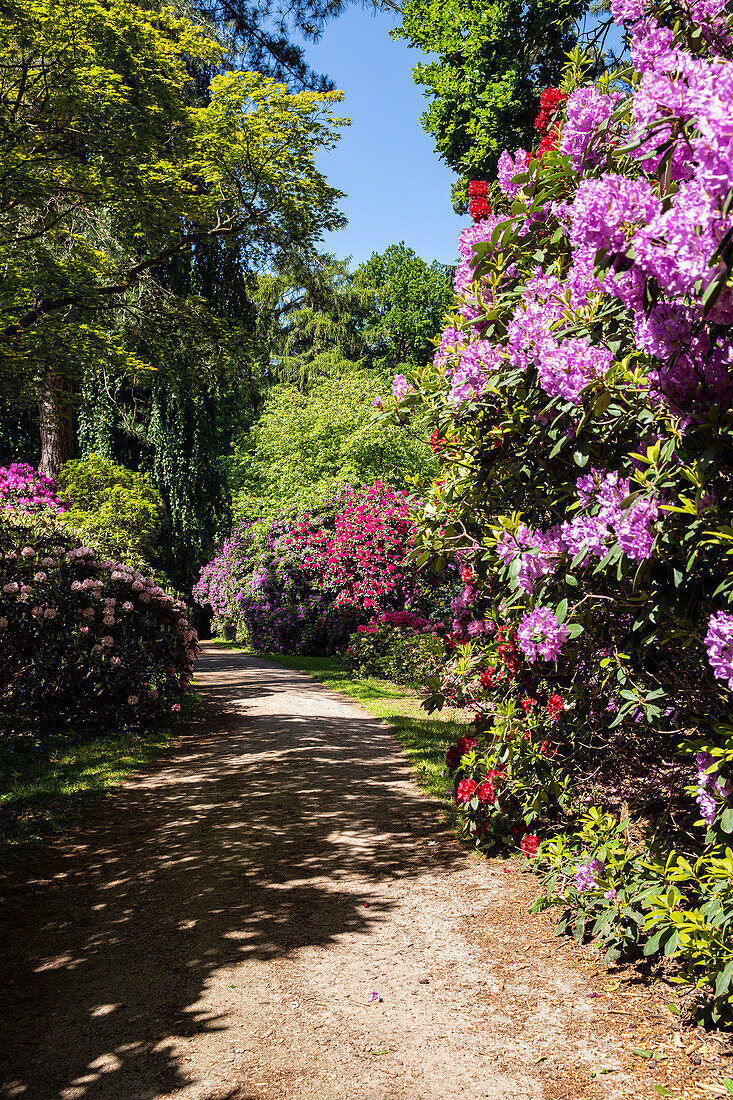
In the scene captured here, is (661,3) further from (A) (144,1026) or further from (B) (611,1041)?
(A) (144,1026)

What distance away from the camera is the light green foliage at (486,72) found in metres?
13.7

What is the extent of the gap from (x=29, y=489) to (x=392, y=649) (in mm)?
6138

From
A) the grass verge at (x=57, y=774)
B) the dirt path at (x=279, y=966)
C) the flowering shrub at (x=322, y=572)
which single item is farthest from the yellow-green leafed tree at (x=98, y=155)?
the flowering shrub at (x=322, y=572)

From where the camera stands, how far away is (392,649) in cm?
1241

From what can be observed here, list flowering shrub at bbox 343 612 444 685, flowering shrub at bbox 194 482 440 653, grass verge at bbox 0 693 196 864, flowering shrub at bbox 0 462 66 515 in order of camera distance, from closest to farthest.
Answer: grass verge at bbox 0 693 196 864
flowering shrub at bbox 0 462 66 515
flowering shrub at bbox 343 612 444 685
flowering shrub at bbox 194 482 440 653

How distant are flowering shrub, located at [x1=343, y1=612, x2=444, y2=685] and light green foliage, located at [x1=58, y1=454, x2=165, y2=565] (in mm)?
4108

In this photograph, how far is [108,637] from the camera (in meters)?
7.32

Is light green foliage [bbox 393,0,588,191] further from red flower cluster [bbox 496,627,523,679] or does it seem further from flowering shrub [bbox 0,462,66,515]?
red flower cluster [bbox 496,627,523,679]

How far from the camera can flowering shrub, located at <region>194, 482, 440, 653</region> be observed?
1450 cm

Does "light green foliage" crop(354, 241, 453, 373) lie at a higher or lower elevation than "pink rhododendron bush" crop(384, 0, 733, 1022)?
higher

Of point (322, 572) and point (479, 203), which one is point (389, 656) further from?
point (479, 203)

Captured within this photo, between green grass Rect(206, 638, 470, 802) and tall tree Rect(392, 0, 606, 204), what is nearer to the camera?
green grass Rect(206, 638, 470, 802)

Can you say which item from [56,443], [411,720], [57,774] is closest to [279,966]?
[57,774]

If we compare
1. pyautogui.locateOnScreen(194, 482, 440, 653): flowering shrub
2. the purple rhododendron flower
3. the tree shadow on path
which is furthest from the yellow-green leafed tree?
pyautogui.locateOnScreen(194, 482, 440, 653): flowering shrub
